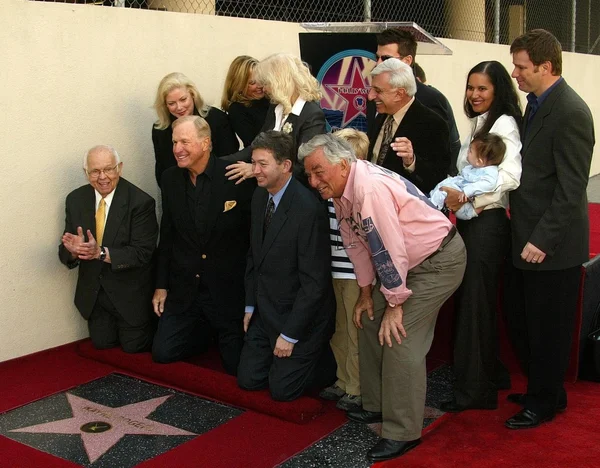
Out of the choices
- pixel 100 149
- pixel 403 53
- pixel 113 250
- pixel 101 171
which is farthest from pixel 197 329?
pixel 403 53

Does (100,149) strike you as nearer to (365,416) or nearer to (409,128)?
(409,128)

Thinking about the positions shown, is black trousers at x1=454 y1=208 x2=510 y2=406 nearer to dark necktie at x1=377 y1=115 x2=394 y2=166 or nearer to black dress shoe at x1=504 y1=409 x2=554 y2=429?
black dress shoe at x1=504 y1=409 x2=554 y2=429

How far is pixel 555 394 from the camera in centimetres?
391

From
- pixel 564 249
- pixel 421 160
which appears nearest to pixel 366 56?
pixel 421 160

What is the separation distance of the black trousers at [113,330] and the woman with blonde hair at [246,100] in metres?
1.32

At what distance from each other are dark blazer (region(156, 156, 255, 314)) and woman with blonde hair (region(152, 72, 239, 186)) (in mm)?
321

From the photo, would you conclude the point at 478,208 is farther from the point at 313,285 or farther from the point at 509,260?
the point at 313,285

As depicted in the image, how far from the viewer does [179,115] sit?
4.92 meters

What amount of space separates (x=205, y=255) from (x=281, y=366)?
0.89 m

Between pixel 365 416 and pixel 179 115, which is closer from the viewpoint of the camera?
pixel 365 416

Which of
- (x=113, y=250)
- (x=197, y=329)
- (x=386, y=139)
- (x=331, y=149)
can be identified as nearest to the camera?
(x=331, y=149)

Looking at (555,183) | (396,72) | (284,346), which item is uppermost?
(396,72)

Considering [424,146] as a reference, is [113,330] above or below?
below

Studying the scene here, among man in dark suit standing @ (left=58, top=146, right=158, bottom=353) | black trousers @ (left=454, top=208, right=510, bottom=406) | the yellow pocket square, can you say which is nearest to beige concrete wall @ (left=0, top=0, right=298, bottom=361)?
man in dark suit standing @ (left=58, top=146, right=158, bottom=353)
